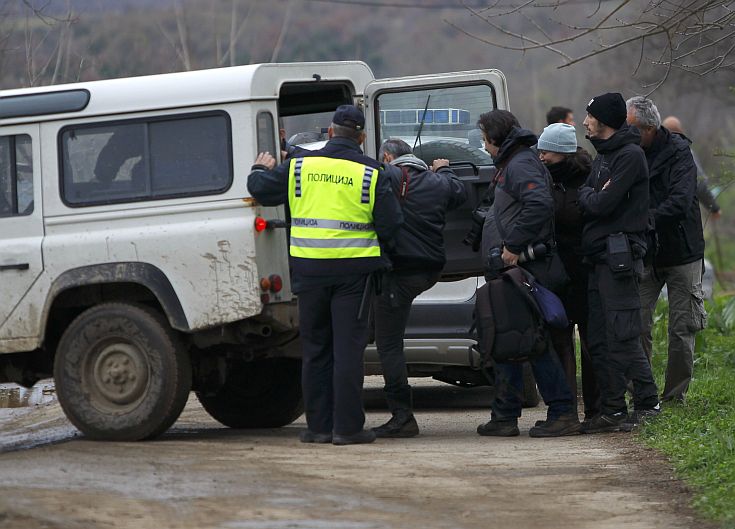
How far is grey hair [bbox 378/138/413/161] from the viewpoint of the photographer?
8.78 m

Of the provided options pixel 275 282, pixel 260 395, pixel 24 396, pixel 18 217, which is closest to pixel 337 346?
pixel 275 282

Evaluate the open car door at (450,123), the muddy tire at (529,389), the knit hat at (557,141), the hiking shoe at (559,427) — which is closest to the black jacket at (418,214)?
the open car door at (450,123)

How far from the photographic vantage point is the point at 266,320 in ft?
27.1

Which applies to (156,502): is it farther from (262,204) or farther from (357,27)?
(357,27)

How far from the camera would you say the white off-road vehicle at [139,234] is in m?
8.05

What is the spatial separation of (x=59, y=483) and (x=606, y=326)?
139 inches

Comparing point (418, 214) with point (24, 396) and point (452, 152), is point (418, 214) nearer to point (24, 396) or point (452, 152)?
point (452, 152)

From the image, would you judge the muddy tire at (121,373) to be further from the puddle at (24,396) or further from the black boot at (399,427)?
the puddle at (24,396)

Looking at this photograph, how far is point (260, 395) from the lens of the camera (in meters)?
9.46

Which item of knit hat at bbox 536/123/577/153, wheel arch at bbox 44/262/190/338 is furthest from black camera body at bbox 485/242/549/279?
wheel arch at bbox 44/262/190/338

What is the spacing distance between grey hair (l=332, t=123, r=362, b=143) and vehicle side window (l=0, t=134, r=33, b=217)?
70.1 inches

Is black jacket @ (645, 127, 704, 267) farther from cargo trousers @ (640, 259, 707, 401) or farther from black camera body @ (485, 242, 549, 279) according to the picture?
black camera body @ (485, 242, 549, 279)

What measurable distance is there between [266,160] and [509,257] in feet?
5.30

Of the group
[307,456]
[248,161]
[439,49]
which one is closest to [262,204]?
[248,161]
